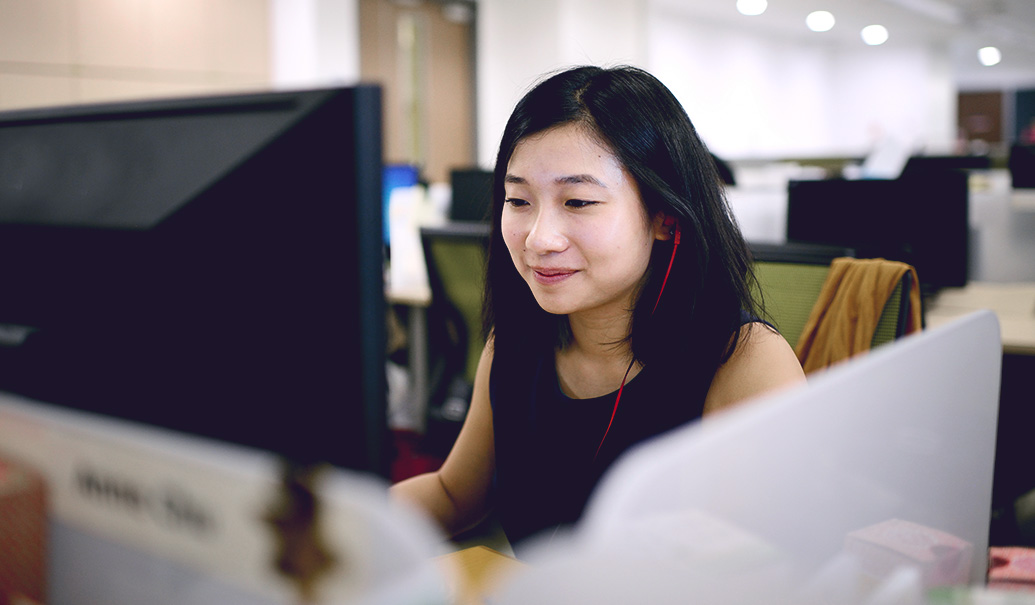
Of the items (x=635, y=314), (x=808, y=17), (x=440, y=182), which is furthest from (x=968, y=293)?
(x=808, y=17)

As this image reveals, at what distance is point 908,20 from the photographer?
9805mm

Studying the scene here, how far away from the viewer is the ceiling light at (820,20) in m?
9.24

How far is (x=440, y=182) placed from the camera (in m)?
6.77

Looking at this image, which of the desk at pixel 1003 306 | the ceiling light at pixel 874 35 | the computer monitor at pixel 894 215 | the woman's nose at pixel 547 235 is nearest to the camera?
the woman's nose at pixel 547 235

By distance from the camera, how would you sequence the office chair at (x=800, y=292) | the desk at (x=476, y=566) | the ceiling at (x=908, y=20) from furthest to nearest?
the ceiling at (x=908, y=20) < the office chair at (x=800, y=292) < the desk at (x=476, y=566)

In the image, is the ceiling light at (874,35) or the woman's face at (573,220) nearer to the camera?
the woman's face at (573,220)

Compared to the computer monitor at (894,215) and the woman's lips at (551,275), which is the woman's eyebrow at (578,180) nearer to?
the woman's lips at (551,275)

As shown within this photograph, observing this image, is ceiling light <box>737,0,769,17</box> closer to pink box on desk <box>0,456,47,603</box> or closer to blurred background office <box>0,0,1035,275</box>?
blurred background office <box>0,0,1035,275</box>

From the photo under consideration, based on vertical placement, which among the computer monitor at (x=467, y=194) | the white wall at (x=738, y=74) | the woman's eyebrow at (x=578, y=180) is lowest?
the woman's eyebrow at (x=578, y=180)

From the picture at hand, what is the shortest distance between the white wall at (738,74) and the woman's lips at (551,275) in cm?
427

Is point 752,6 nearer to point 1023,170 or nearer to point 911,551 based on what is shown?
point 1023,170

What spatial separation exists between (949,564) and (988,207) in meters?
2.61

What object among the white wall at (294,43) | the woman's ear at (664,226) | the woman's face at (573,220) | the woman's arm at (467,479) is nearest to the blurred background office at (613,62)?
the white wall at (294,43)

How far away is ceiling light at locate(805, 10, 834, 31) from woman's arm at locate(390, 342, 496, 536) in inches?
363
